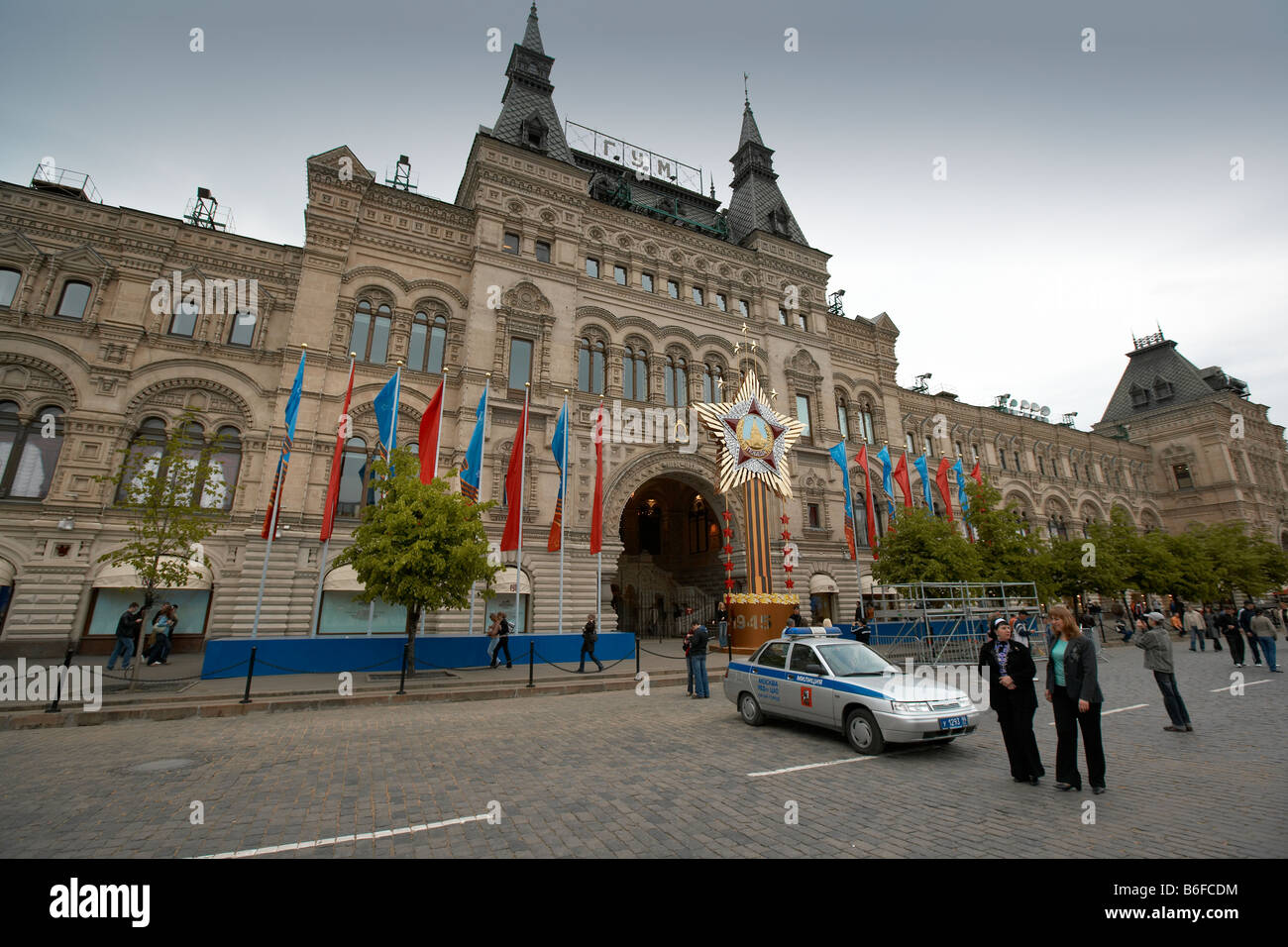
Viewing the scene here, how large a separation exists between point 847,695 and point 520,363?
20.5 metres

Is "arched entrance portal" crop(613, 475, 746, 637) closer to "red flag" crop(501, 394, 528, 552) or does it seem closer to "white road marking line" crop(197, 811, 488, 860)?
"red flag" crop(501, 394, 528, 552)

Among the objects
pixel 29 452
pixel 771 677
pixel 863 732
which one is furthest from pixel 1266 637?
pixel 29 452

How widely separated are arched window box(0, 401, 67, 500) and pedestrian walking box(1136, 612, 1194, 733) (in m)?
29.8

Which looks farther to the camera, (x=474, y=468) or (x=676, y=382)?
(x=676, y=382)

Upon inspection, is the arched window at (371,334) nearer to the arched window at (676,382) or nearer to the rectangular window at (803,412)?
the arched window at (676,382)

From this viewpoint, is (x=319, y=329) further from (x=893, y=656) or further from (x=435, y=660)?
(x=893, y=656)

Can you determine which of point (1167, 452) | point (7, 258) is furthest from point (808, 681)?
point (1167, 452)

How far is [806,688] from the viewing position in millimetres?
8805

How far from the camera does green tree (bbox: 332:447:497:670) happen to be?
14.8m

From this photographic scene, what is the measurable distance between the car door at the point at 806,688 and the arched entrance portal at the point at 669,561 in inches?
715

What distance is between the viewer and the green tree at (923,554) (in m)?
22.5

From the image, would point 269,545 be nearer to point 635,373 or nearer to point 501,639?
point 501,639

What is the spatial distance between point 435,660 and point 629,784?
13003 millimetres

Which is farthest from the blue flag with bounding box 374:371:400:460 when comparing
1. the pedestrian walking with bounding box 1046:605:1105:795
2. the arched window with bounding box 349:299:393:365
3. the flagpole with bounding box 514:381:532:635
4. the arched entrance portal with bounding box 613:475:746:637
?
the pedestrian walking with bounding box 1046:605:1105:795
